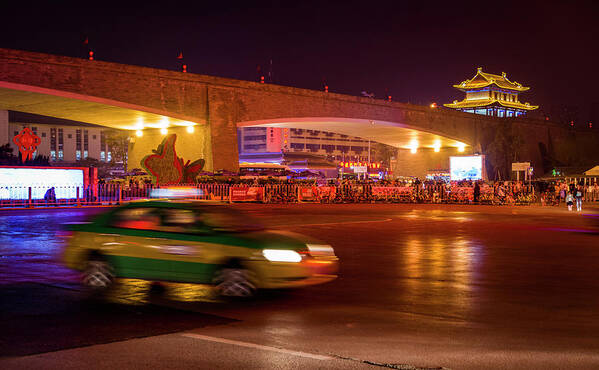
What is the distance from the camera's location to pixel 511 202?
4184cm

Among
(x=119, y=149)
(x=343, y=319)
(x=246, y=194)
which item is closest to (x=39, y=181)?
(x=246, y=194)

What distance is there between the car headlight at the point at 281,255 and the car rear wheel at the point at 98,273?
2664mm

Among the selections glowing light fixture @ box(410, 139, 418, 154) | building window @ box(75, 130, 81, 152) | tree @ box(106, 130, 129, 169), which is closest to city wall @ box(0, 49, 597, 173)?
glowing light fixture @ box(410, 139, 418, 154)

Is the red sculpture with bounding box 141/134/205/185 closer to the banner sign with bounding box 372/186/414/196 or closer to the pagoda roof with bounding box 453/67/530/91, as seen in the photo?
the banner sign with bounding box 372/186/414/196

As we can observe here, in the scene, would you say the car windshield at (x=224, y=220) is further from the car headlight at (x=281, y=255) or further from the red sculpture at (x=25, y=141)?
the red sculpture at (x=25, y=141)

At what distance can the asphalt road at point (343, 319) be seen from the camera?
6289 millimetres

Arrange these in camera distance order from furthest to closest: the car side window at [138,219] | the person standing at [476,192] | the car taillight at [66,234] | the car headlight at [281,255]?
the person standing at [476,192], the car taillight at [66,234], the car side window at [138,219], the car headlight at [281,255]

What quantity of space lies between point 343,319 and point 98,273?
14.0ft

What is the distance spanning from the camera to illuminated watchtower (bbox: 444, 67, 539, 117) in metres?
93.8

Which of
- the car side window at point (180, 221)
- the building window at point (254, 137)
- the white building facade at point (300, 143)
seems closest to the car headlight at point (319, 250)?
the car side window at point (180, 221)

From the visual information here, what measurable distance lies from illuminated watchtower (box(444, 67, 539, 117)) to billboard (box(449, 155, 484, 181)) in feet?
138

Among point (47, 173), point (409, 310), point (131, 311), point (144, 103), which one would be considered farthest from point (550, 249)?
point (144, 103)

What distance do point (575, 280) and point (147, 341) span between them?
747 centimetres

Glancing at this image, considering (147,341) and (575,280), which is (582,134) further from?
(147,341)
